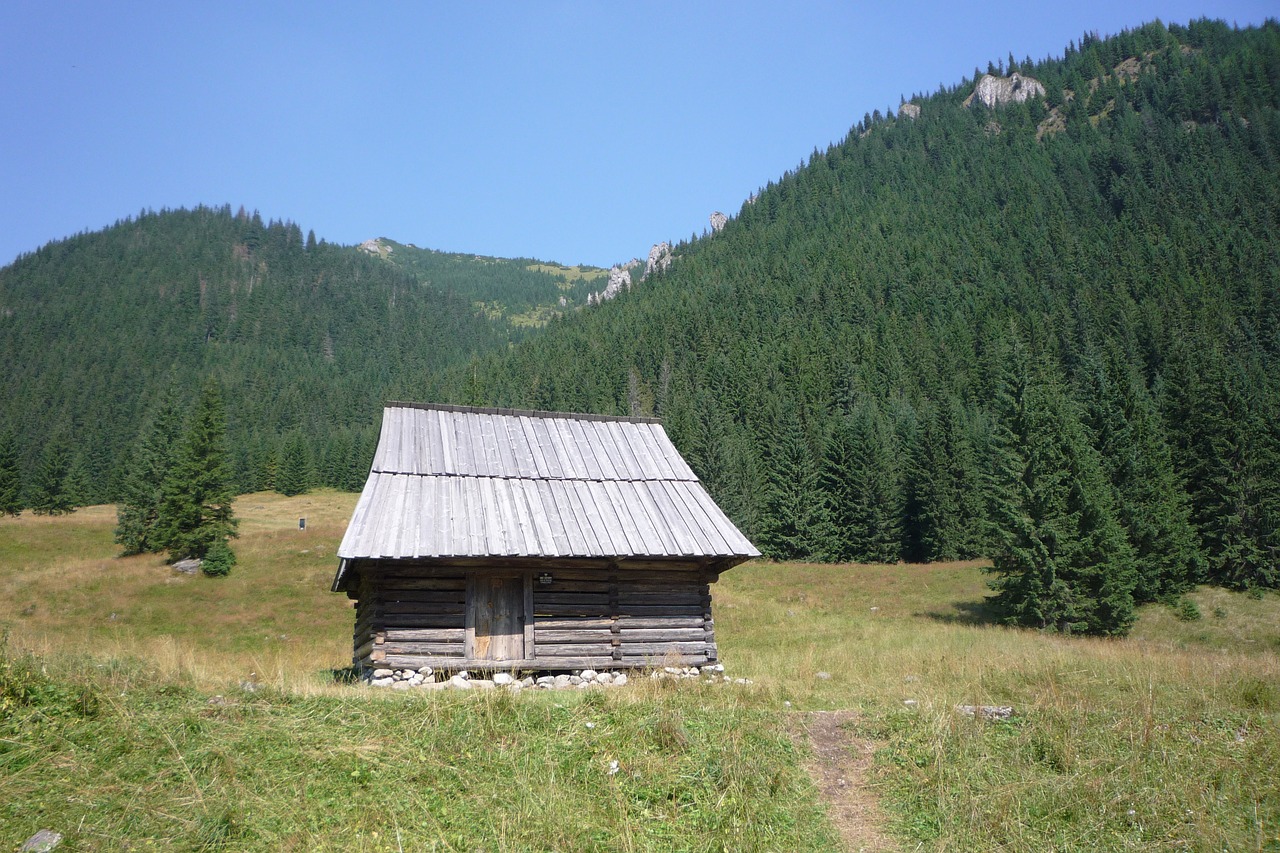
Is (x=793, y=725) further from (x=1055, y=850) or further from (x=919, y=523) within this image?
(x=919, y=523)

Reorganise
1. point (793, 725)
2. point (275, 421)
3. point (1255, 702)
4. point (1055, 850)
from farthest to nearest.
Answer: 1. point (275, 421)
2. point (1255, 702)
3. point (793, 725)
4. point (1055, 850)

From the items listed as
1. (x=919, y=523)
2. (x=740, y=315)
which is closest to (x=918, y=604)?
(x=919, y=523)

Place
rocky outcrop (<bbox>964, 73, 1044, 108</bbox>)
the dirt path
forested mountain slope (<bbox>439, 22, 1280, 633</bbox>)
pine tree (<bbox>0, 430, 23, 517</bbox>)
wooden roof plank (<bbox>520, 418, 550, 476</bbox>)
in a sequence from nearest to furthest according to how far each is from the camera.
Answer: the dirt path, wooden roof plank (<bbox>520, 418, 550, 476</bbox>), forested mountain slope (<bbox>439, 22, 1280, 633</bbox>), pine tree (<bbox>0, 430, 23, 517</bbox>), rocky outcrop (<bbox>964, 73, 1044, 108</bbox>)

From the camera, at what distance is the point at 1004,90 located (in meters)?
192

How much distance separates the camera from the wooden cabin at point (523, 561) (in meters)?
15.4

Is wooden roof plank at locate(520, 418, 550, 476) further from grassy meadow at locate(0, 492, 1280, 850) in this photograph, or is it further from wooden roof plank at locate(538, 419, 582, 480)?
grassy meadow at locate(0, 492, 1280, 850)

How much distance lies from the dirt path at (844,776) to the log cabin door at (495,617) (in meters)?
6.94

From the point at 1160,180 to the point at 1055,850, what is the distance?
526 feet

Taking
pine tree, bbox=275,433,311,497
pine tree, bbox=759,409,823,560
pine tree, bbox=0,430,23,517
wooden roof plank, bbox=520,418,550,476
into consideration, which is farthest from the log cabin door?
pine tree, bbox=275,433,311,497

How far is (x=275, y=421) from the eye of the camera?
13212cm

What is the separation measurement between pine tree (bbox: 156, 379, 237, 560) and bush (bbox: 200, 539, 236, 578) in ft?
8.99

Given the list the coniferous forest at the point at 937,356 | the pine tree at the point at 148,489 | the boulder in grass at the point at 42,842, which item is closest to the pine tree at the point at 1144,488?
the coniferous forest at the point at 937,356

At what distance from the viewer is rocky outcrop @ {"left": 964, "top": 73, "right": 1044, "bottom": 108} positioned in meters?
186

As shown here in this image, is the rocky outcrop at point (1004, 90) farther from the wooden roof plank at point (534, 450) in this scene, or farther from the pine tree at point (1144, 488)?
the wooden roof plank at point (534, 450)
